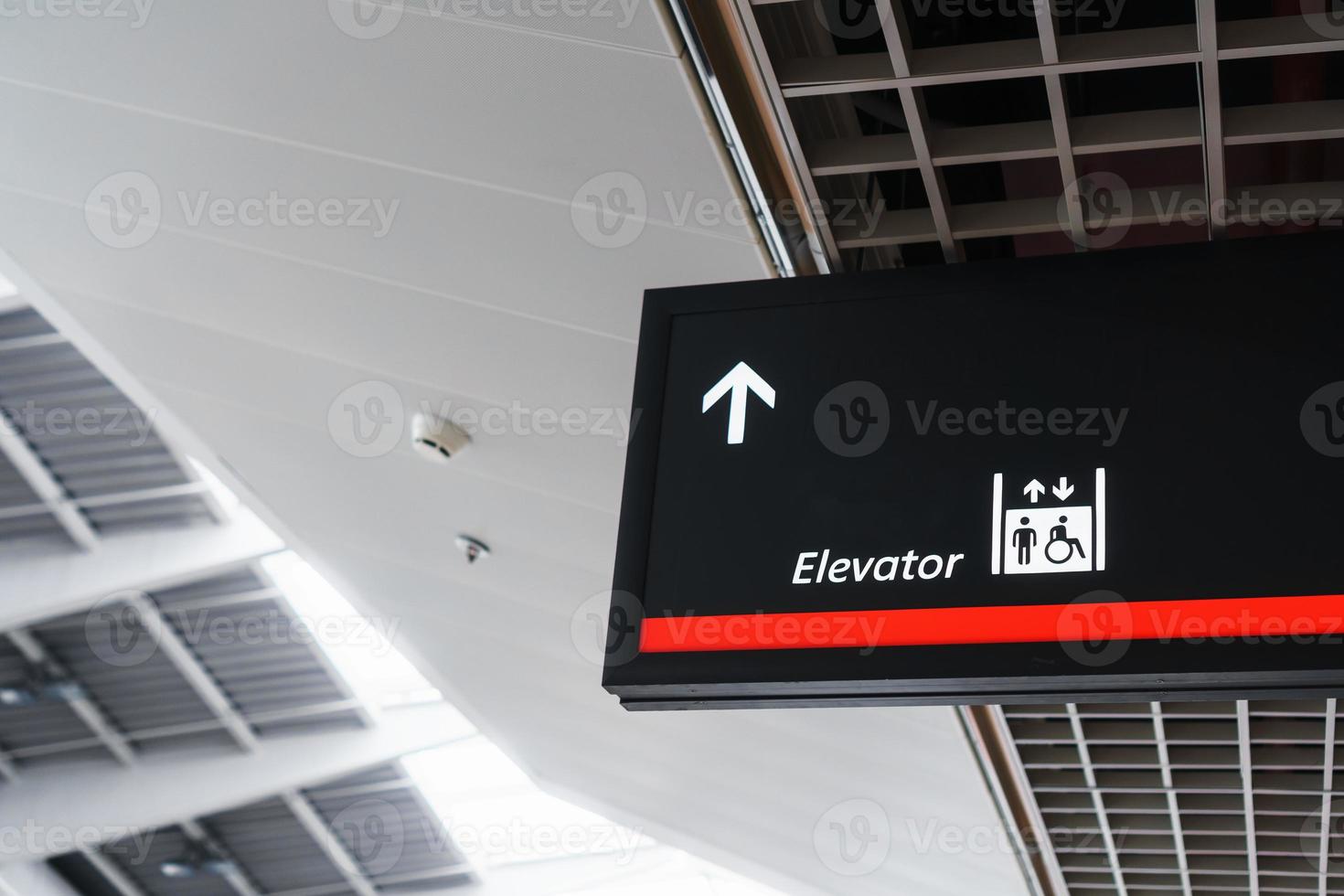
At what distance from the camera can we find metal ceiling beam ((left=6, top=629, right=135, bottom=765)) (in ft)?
34.1

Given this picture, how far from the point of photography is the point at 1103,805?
5.09 m

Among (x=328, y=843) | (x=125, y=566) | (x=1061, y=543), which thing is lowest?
(x=1061, y=543)

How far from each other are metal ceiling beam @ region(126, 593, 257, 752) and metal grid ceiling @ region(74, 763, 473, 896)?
4.14ft

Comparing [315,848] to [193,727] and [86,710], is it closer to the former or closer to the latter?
[193,727]

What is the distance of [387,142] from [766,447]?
144 cm

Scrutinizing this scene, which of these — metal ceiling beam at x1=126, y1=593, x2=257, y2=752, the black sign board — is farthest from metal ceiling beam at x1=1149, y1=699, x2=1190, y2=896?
metal ceiling beam at x1=126, y1=593, x2=257, y2=752

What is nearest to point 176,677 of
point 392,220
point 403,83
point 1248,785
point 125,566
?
point 125,566

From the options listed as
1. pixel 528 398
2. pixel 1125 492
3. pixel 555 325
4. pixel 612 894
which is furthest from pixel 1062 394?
pixel 612 894

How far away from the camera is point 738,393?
2.62 meters

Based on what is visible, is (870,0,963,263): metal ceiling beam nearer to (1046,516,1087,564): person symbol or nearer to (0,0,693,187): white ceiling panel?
(0,0,693,187): white ceiling panel

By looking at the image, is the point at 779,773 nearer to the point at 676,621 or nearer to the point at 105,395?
the point at 676,621

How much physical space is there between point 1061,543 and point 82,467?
843cm

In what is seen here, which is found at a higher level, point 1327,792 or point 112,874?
point 112,874

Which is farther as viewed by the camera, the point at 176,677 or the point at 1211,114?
the point at 176,677
